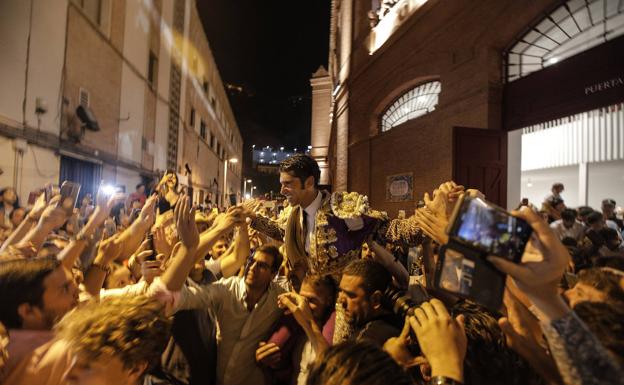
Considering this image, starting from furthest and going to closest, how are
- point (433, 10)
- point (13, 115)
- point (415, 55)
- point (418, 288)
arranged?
point (415, 55) → point (433, 10) → point (13, 115) → point (418, 288)

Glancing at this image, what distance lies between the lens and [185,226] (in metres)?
1.90

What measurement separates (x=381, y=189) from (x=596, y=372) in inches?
420

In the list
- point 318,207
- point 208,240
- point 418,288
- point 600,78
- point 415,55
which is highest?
point 415,55

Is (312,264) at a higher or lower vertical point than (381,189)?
lower

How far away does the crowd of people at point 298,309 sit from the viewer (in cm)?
111

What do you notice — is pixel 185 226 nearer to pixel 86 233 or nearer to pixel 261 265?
pixel 261 265

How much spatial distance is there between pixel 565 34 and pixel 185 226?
7.47 meters

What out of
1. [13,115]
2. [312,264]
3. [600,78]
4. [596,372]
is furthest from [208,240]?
[13,115]

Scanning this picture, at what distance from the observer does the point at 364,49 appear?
1313 cm

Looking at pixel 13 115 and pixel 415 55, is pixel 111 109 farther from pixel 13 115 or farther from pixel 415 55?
pixel 415 55

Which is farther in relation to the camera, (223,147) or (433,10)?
(223,147)

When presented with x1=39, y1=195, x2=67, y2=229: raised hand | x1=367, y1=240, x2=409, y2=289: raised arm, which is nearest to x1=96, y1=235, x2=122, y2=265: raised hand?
x1=39, y1=195, x2=67, y2=229: raised hand

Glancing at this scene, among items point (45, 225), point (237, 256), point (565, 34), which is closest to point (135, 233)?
point (45, 225)

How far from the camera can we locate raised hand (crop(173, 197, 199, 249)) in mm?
1884
